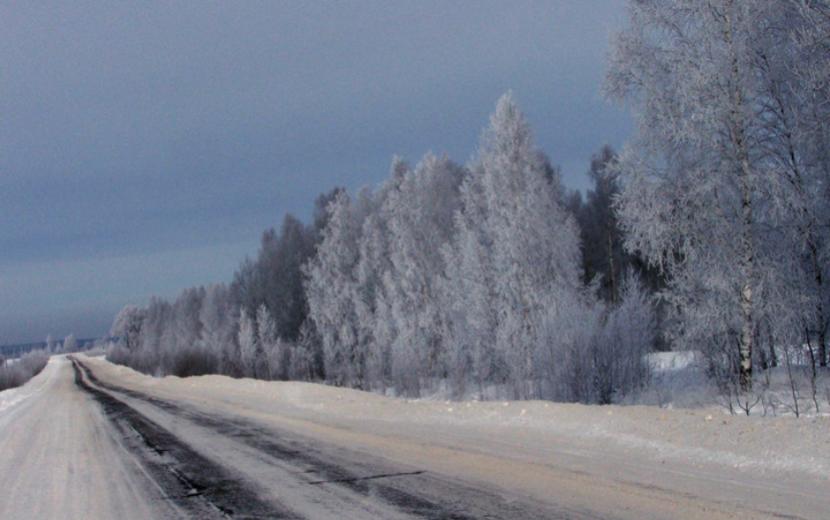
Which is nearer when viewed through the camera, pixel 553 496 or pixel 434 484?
pixel 553 496

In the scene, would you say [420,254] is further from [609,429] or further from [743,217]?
[609,429]

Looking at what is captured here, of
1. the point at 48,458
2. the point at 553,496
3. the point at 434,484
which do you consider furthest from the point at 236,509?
the point at 48,458

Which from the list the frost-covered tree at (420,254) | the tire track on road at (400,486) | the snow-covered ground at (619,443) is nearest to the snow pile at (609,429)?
the snow-covered ground at (619,443)

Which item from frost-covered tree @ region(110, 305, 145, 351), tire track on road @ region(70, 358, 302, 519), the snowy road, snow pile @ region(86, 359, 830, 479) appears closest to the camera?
the snowy road

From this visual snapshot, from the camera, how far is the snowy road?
20.6 ft

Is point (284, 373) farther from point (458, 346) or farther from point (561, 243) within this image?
A: point (561, 243)

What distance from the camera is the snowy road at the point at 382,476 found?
628 cm

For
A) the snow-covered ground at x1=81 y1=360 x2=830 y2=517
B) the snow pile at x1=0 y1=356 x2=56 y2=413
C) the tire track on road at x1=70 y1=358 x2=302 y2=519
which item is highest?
the snow-covered ground at x1=81 y1=360 x2=830 y2=517

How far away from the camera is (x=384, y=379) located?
32.3 m

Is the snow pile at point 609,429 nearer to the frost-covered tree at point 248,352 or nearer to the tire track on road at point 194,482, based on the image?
the tire track on road at point 194,482

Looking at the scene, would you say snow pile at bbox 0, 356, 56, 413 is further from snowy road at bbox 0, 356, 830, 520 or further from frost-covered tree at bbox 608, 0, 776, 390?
frost-covered tree at bbox 608, 0, 776, 390

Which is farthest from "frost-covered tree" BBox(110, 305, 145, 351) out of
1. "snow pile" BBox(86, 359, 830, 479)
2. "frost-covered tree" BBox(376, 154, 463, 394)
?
"snow pile" BBox(86, 359, 830, 479)

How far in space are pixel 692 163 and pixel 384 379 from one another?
2054cm

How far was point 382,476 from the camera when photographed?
315 inches
